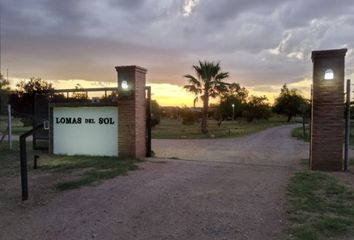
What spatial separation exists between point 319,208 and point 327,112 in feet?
15.2

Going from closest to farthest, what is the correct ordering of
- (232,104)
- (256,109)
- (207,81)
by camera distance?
(207,81) → (232,104) → (256,109)

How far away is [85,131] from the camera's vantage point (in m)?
12.7

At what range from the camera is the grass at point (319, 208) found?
482 cm

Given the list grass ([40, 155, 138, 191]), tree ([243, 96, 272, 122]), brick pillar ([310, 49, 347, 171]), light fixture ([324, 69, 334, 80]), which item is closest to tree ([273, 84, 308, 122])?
tree ([243, 96, 272, 122])

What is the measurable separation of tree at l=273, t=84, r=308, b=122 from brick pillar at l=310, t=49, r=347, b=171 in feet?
205

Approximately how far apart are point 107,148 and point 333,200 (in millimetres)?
7533

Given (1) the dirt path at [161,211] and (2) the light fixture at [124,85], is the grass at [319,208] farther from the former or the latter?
(2) the light fixture at [124,85]

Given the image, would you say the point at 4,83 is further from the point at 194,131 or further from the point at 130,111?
the point at 130,111

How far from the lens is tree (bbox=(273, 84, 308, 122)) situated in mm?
71250

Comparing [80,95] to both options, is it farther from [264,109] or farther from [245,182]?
[264,109]

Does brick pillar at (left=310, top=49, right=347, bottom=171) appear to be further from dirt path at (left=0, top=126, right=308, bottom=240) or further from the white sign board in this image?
the white sign board

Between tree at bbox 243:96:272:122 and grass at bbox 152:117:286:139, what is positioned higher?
tree at bbox 243:96:272:122

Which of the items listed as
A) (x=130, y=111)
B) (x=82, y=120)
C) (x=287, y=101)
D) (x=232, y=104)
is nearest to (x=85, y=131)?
(x=82, y=120)

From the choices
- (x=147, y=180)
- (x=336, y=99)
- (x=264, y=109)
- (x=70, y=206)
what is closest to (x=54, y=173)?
(x=147, y=180)
